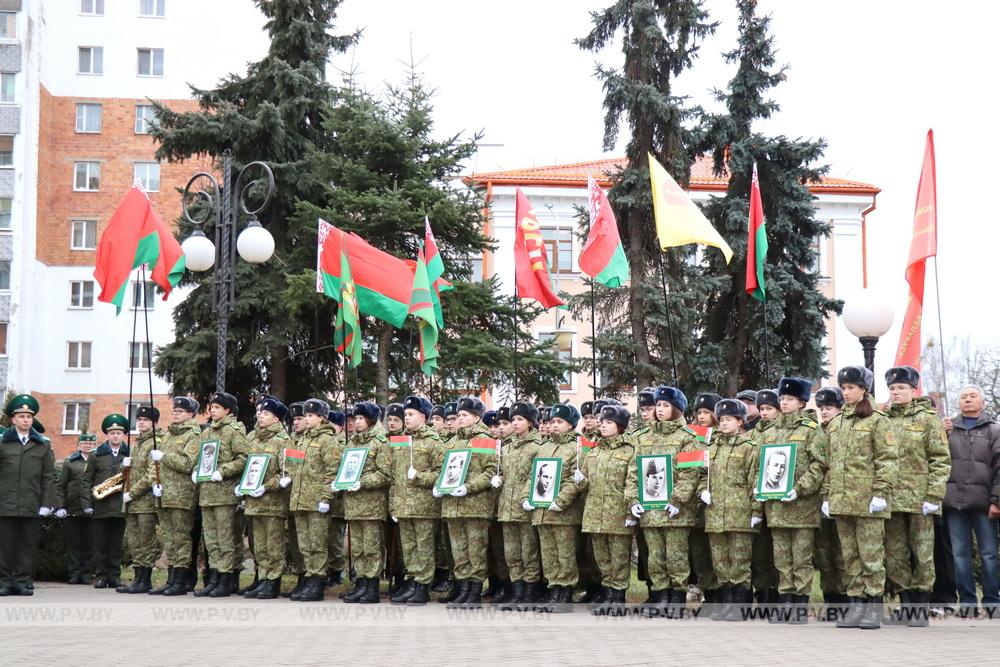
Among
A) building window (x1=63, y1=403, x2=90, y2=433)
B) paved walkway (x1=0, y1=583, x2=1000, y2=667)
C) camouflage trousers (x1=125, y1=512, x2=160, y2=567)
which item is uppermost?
building window (x1=63, y1=403, x2=90, y2=433)

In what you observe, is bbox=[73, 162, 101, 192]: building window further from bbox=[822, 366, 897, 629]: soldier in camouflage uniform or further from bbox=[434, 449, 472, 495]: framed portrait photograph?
bbox=[822, 366, 897, 629]: soldier in camouflage uniform

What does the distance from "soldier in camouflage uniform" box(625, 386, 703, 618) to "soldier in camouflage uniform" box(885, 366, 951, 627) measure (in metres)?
1.80

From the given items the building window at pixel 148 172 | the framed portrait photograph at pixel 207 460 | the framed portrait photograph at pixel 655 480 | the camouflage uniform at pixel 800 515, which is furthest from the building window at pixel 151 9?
the camouflage uniform at pixel 800 515

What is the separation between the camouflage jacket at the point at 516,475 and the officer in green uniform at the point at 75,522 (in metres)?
5.98

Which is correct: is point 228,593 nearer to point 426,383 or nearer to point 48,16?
point 426,383

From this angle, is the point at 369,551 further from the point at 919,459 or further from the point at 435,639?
the point at 919,459

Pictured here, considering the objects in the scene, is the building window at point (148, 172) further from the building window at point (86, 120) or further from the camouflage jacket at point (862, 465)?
the camouflage jacket at point (862, 465)

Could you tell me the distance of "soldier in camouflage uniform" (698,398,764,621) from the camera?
427 inches

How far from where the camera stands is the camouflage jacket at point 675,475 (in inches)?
439

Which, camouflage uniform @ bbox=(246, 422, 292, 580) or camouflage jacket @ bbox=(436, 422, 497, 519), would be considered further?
camouflage uniform @ bbox=(246, 422, 292, 580)

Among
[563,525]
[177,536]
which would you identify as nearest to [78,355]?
[177,536]

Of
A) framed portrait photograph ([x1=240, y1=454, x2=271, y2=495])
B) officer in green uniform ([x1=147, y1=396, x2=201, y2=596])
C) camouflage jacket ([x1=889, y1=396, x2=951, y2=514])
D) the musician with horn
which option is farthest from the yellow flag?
the musician with horn

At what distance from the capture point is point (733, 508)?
1088 centimetres

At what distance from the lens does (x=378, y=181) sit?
22.4 m
